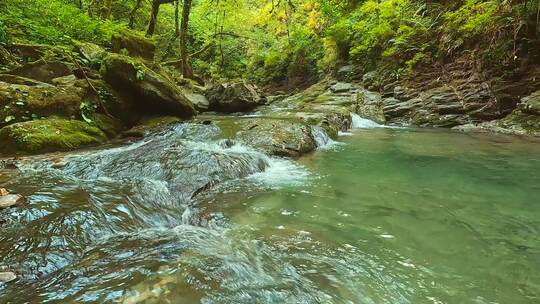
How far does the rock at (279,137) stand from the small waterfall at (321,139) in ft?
0.57

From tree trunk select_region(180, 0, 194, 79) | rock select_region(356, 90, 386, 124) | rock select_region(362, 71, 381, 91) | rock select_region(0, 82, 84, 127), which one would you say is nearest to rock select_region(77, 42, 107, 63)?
rock select_region(0, 82, 84, 127)

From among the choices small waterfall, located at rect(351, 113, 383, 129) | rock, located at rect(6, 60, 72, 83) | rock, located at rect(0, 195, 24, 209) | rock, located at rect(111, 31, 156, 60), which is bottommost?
small waterfall, located at rect(351, 113, 383, 129)

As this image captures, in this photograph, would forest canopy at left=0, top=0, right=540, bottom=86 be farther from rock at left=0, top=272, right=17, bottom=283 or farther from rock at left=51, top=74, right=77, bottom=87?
rock at left=0, top=272, right=17, bottom=283

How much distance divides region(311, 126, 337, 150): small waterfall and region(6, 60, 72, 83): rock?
244 inches

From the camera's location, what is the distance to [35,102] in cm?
679

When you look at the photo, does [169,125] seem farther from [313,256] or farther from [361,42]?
[361,42]

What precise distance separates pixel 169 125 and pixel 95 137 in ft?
5.69

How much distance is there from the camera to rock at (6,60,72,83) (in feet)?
25.8

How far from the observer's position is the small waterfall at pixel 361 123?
11484 mm

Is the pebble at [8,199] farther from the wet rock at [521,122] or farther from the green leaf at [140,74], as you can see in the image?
the wet rock at [521,122]

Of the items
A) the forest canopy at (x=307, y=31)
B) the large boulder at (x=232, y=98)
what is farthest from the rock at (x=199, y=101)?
the forest canopy at (x=307, y=31)

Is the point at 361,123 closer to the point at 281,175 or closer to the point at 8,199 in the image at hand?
the point at 281,175

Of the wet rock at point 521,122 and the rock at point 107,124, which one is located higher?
the rock at point 107,124

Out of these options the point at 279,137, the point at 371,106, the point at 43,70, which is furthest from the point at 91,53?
the point at 371,106
